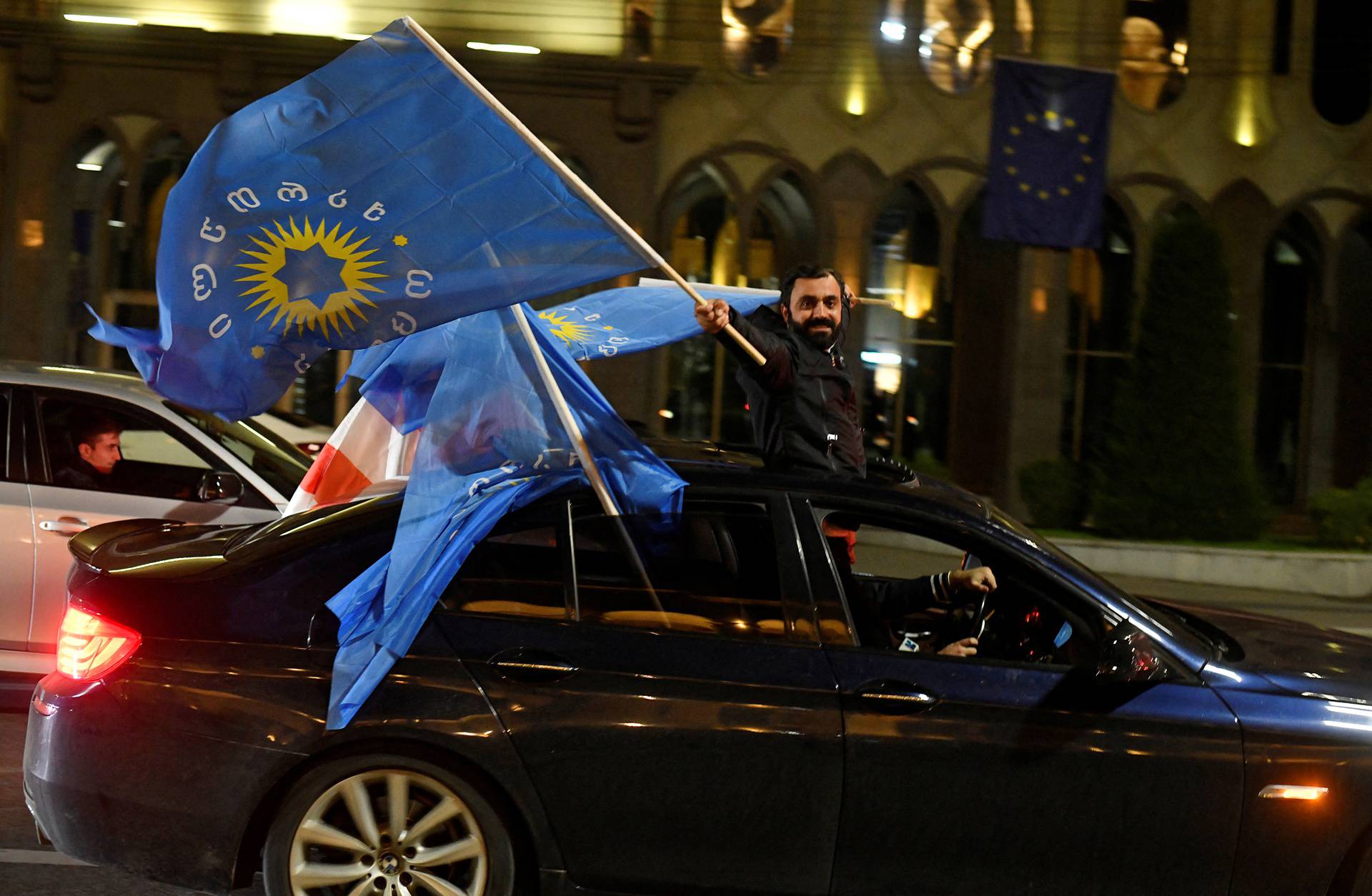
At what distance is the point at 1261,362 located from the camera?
21.5 m

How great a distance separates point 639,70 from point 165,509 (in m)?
13.7

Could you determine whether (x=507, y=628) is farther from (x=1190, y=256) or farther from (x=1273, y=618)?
(x=1190, y=256)

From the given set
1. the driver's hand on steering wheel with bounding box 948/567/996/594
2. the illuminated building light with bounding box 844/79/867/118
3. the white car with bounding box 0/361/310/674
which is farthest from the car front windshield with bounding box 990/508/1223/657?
the illuminated building light with bounding box 844/79/867/118

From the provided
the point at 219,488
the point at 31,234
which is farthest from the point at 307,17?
the point at 219,488

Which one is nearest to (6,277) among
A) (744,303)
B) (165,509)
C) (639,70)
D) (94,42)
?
(94,42)

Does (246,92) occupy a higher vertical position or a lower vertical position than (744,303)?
higher

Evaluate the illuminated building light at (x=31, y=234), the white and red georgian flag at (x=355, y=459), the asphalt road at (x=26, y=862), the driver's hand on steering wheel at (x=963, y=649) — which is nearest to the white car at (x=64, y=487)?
the asphalt road at (x=26, y=862)

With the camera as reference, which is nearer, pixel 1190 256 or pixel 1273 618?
pixel 1273 618

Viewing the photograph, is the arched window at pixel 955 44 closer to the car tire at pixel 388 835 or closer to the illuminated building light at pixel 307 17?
the illuminated building light at pixel 307 17

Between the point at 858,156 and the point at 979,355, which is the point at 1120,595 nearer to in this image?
the point at 858,156

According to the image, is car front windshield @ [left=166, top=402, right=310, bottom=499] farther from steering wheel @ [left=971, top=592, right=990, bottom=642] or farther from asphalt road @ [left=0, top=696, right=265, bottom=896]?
steering wheel @ [left=971, top=592, right=990, bottom=642]

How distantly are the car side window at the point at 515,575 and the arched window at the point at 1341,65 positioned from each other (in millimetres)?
19309

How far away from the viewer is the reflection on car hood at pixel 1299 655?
419cm

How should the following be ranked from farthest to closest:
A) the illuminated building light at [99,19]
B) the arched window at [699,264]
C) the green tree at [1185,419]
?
the arched window at [699,264]
the illuminated building light at [99,19]
the green tree at [1185,419]
